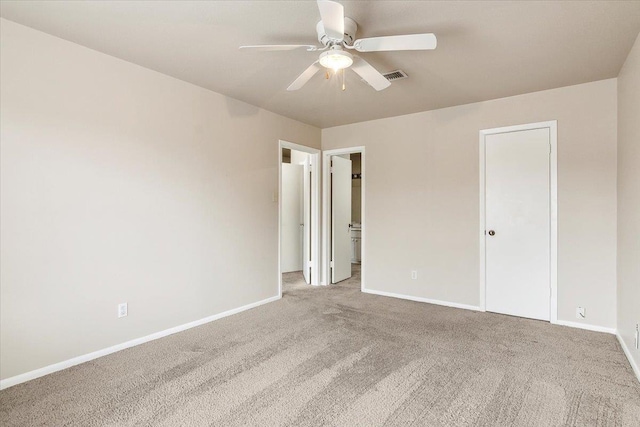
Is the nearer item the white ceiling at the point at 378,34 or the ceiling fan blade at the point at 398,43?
the ceiling fan blade at the point at 398,43

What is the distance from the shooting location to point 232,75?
3195 millimetres

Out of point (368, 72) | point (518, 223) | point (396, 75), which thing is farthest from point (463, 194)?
point (368, 72)

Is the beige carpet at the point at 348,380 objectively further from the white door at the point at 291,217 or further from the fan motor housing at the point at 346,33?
the white door at the point at 291,217

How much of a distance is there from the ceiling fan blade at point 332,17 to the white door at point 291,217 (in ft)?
14.8

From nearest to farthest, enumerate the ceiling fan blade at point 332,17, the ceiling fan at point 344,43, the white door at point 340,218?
the ceiling fan blade at point 332,17 < the ceiling fan at point 344,43 < the white door at point 340,218

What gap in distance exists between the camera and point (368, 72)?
2457 mm

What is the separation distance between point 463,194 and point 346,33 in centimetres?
263

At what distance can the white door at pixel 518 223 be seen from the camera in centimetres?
362

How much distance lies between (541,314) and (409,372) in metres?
2.09

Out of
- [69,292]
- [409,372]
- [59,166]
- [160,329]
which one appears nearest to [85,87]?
[59,166]

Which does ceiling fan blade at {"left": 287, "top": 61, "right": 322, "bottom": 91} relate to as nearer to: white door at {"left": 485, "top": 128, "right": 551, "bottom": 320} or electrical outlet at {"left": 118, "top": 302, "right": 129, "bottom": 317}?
electrical outlet at {"left": 118, "top": 302, "right": 129, "bottom": 317}

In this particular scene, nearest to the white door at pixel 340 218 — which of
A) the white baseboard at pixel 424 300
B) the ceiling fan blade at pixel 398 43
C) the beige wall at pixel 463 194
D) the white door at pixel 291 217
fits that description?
the beige wall at pixel 463 194

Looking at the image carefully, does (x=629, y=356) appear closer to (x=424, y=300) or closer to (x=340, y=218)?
(x=424, y=300)

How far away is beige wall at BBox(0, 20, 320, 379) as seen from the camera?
7.71 ft
